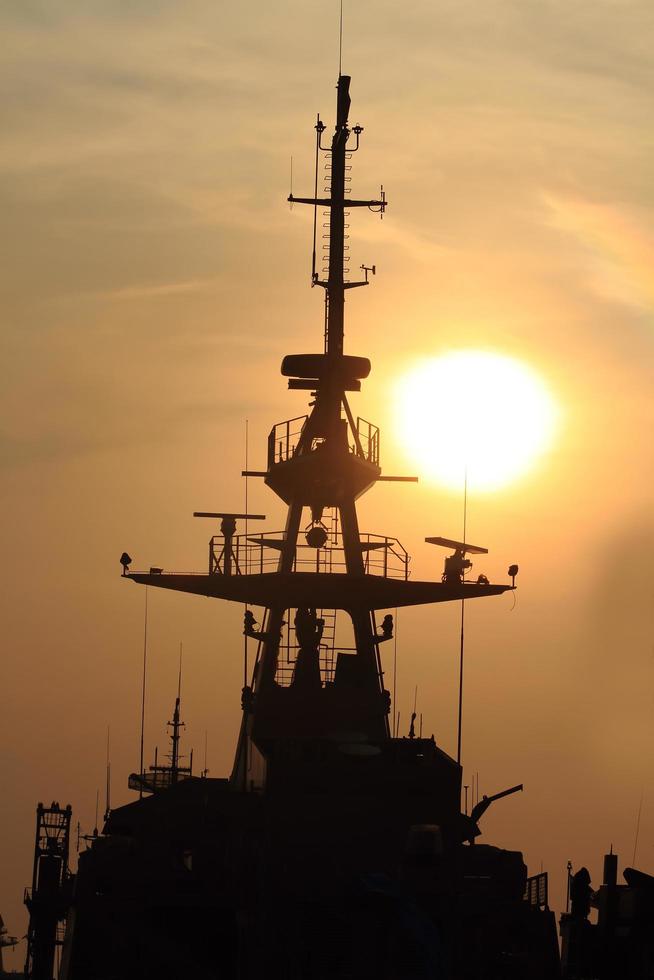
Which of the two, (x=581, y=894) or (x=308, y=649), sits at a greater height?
(x=308, y=649)

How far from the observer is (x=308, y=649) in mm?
54656

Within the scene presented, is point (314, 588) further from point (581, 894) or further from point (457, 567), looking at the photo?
point (581, 894)

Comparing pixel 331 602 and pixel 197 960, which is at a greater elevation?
→ pixel 331 602

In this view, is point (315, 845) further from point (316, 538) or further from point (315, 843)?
point (316, 538)

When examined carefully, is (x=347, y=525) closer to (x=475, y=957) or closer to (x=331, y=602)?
(x=331, y=602)

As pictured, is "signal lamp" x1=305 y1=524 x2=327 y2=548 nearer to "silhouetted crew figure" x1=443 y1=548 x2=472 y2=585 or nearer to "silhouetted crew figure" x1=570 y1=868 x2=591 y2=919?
"silhouetted crew figure" x1=443 y1=548 x2=472 y2=585

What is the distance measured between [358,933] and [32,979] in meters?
16.5

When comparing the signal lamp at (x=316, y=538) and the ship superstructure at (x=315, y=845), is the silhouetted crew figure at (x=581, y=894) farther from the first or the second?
the signal lamp at (x=316, y=538)

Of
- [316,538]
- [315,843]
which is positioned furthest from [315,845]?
[316,538]

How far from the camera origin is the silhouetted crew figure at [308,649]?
54094mm

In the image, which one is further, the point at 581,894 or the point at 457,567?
the point at 457,567

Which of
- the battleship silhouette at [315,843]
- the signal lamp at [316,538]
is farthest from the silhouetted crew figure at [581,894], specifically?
the signal lamp at [316,538]

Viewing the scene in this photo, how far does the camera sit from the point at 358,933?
4153 cm

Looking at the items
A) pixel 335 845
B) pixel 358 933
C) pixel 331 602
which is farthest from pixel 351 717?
pixel 358 933
